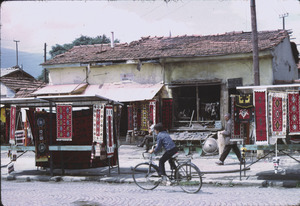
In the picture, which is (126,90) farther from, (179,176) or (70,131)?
(179,176)

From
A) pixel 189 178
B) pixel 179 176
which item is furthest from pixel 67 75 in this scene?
pixel 189 178

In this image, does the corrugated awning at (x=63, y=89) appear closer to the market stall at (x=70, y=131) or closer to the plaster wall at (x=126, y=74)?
the plaster wall at (x=126, y=74)

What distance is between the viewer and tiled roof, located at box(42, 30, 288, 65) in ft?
56.3

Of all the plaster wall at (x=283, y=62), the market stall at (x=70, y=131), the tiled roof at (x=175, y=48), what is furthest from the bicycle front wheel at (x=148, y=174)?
the plaster wall at (x=283, y=62)

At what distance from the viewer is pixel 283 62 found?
1895 centimetres

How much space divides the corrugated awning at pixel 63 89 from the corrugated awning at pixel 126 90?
38 cm

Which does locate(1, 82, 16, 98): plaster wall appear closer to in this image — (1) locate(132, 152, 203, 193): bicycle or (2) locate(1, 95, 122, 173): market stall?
(2) locate(1, 95, 122, 173): market stall

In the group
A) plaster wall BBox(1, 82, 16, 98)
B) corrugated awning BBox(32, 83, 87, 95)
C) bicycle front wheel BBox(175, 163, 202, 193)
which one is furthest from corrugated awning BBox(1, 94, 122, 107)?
plaster wall BBox(1, 82, 16, 98)

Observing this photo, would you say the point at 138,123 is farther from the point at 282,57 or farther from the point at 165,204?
the point at 165,204

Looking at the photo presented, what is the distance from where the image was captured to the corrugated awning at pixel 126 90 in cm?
1753

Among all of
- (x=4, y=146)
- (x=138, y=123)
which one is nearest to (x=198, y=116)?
(x=138, y=123)

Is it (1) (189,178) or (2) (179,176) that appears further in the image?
(2) (179,176)

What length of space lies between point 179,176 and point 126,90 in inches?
408

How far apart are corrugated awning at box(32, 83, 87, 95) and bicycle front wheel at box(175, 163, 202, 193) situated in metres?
12.1
